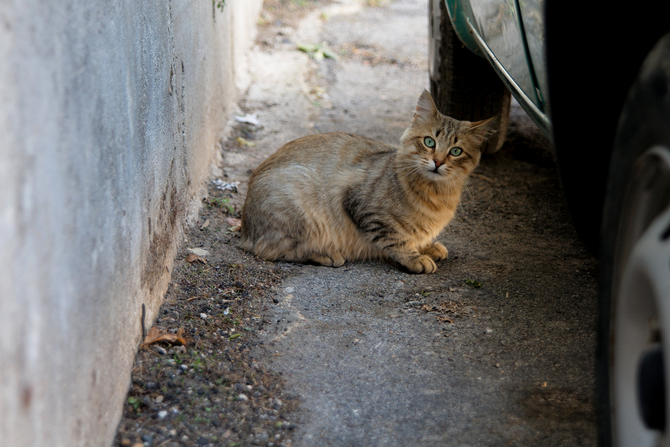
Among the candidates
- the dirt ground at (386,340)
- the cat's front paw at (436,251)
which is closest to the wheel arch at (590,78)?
the dirt ground at (386,340)

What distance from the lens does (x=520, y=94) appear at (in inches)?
107

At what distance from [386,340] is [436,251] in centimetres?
115

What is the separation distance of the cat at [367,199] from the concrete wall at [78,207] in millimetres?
840

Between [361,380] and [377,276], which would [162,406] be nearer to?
[361,380]

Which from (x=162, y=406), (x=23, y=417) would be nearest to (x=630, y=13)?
(x=23, y=417)

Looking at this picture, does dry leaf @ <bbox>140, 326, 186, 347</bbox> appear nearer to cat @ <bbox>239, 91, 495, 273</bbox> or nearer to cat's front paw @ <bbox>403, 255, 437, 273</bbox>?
cat @ <bbox>239, 91, 495, 273</bbox>

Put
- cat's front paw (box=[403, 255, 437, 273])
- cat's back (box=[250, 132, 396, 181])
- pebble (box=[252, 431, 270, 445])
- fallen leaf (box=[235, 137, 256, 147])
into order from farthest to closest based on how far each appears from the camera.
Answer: fallen leaf (box=[235, 137, 256, 147])
cat's back (box=[250, 132, 396, 181])
cat's front paw (box=[403, 255, 437, 273])
pebble (box=[252, 431, 270, 445])

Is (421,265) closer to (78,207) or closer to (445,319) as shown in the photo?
(445,319)

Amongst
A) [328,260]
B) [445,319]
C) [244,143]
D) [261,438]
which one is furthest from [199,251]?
[244,143]

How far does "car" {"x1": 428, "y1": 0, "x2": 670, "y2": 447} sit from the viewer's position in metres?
1.33

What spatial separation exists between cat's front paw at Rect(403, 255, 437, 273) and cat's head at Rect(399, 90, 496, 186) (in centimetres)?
51

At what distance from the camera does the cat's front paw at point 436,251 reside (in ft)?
12.5

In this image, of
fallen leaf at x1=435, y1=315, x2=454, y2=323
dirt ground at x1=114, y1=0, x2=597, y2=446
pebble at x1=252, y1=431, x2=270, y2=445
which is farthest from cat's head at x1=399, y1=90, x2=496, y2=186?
pebble at x1=252, y1=431, x2=270, y2=445

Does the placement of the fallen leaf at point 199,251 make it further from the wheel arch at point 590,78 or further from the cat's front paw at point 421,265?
the wheel arch at point 590,78
